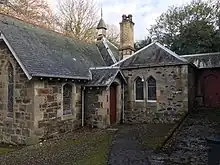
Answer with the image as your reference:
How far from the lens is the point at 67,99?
13289 mm

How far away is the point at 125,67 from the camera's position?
53.5ft

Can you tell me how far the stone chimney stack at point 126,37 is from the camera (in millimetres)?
18609

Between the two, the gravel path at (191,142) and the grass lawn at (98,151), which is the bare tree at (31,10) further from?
the gravel path at (191,142)

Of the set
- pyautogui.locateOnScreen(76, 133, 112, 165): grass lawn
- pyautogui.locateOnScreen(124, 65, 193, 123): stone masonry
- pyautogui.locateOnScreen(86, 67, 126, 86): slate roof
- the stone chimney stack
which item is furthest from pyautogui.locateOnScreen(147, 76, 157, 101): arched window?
pyautogui.locateOnScreen(76, 133, 112, 165): grass lawn

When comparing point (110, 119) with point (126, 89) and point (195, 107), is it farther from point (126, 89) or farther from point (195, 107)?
point (195, 107)

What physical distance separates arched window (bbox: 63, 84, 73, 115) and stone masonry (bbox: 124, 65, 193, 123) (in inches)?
183

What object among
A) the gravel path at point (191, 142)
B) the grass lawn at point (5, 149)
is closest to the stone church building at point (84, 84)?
the grass lawn at point (5, 149)

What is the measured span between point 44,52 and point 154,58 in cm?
707

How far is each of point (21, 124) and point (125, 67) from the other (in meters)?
7.89

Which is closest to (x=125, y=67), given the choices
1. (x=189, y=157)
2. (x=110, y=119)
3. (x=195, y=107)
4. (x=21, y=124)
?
(x=110, y=119)

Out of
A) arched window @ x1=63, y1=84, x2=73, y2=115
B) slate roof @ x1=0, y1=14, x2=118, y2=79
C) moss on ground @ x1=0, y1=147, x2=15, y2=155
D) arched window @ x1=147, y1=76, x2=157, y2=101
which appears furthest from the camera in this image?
arched window @ x1=147, y1=76, x2=157, y2=101

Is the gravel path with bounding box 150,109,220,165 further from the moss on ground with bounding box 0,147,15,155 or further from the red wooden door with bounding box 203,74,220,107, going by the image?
the moss on ground with bounding box 0,147,15,155

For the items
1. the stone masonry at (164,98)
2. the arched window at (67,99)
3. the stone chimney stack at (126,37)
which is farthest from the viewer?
the stone chimney stack at (126,37)

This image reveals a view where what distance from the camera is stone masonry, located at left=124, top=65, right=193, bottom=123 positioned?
573 inches
